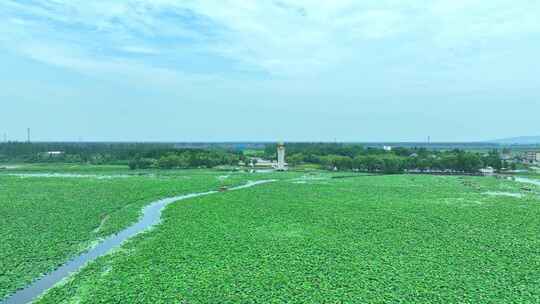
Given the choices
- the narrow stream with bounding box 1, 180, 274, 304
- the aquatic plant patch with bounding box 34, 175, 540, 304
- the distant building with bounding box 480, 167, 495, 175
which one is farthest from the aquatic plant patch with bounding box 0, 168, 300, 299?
the distant building with bounding box 480, 167, 495, 175

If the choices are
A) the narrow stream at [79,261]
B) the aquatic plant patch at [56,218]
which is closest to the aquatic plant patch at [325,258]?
the narrow stream at [79,261]

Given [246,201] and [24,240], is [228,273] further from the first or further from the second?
[246,201]

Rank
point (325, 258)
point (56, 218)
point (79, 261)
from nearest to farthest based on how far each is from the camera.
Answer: point (325, 258) → point (79, 261) → point (56, 218)

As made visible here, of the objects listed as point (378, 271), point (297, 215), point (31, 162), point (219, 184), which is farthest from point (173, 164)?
point (378, 271)

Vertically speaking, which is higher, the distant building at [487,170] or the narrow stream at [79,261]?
the distant building at [487,170]

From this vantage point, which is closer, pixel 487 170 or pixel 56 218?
pixel 56 218

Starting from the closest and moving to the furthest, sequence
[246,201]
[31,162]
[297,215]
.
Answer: [297,215] < [246,201] < [31,162]

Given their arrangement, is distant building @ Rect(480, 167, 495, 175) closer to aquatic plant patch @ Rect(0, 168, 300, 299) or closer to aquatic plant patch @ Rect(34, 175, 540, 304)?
aquatic plant patch @ Rect(34, 175, 540, 304)

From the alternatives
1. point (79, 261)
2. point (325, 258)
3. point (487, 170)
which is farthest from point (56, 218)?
point (487, 170)

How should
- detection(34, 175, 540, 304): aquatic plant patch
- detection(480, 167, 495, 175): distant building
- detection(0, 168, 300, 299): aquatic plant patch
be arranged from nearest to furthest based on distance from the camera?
detection(34, 175, 540, 304): aquatic plant patch < detection(0, 168, 300, 299): aquatic plant patch < detection(480, 167, 495, 175): distant building

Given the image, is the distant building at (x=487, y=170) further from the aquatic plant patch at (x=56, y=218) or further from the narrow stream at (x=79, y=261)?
the narrow stream at (x=79, y=261)

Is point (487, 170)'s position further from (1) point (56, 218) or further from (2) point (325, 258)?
(1) point (56, 218)
